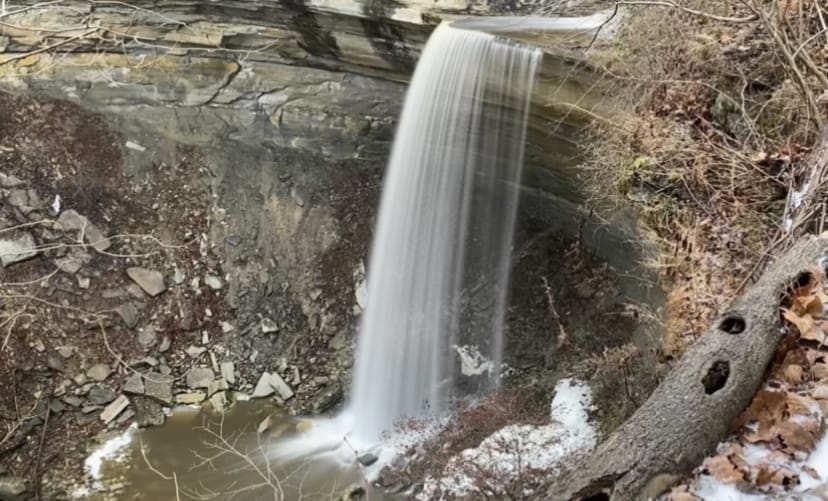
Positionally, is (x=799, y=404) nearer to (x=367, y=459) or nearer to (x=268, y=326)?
(x=367, y=459)

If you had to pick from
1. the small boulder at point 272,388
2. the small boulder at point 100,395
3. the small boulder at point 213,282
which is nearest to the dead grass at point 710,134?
the small boulder at point 272,388

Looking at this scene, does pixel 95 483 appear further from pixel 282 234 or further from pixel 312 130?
pixel 312 130

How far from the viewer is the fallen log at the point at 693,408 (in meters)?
2.48

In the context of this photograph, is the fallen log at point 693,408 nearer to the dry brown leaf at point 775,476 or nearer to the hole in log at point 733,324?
the hole in log at point 733,324

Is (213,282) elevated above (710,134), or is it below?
below

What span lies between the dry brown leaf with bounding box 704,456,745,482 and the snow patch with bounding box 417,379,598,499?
9.32 ft

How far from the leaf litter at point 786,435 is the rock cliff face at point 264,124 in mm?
4687

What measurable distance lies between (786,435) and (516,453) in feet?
10.8

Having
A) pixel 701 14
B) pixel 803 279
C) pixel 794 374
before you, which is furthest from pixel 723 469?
pixel 701 14

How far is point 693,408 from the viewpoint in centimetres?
270

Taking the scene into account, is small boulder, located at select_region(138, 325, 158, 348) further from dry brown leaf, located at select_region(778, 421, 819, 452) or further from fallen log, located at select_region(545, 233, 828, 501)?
dry brown leaf, located at select_region(778, 421, 819, 452)

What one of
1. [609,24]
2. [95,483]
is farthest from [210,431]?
→ [609,24]

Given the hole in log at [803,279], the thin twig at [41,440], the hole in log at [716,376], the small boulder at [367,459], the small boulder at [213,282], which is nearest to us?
the hole in log at [716,376]

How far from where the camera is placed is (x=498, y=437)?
602cm
